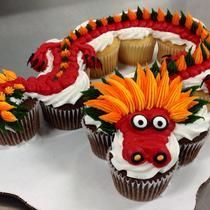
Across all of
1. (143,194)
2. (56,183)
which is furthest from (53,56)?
(143,194)

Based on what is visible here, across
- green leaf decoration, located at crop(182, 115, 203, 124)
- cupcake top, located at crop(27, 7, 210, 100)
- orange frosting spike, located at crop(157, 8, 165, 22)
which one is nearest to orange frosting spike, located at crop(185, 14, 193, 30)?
cupcake top, located at crop(27, 7, 210, 100)

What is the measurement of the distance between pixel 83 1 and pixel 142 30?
1.19 metres

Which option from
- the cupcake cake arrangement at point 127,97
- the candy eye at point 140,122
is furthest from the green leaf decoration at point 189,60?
the candy eye at point 140,122

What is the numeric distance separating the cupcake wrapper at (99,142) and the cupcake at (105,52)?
0.40 metres

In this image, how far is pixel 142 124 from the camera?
122cm

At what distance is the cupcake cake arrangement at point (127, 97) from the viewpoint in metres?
1.22

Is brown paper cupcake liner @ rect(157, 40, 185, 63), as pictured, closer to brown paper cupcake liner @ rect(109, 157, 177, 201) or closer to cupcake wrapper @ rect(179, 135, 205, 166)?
cupcake wrapper @ rect(179, 135, 205, 166)

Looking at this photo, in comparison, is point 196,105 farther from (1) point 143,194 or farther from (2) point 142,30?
(2) point 142,30

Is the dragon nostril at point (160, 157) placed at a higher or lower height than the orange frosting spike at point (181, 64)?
lower

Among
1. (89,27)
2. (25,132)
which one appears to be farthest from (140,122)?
(89,27)

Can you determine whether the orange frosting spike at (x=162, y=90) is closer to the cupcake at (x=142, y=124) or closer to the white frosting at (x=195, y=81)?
the cupcake at (x=142, y=124)

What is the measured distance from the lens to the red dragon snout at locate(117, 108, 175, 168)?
3.86 feet

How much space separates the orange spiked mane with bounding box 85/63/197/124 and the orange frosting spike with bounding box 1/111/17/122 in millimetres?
241

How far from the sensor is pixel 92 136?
4.57 feet
